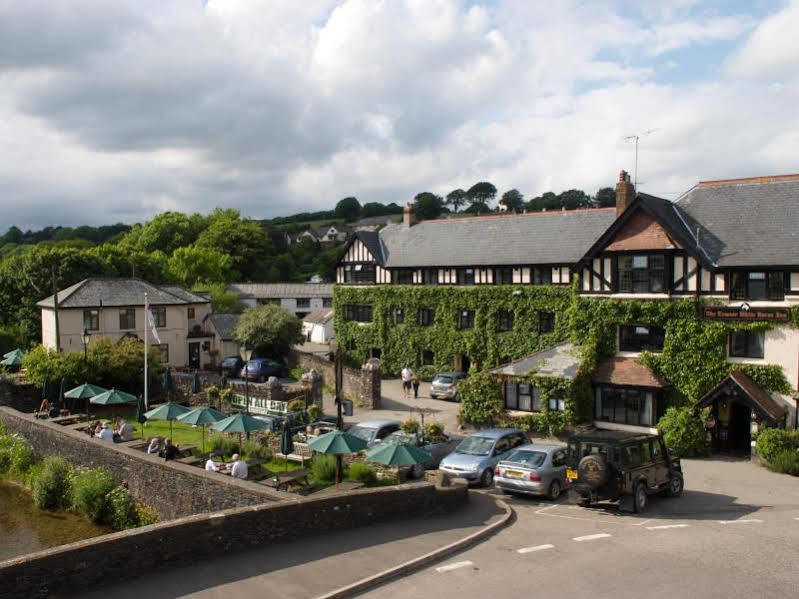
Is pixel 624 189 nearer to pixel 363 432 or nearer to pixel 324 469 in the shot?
pixel 363 432

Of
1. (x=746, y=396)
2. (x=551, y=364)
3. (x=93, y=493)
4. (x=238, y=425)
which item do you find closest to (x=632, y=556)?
(x=238, y=425)

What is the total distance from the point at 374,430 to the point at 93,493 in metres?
8.68

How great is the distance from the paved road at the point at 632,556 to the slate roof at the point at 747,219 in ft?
32.8

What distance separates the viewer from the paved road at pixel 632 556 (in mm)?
10898

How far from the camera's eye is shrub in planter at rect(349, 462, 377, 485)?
19094mm

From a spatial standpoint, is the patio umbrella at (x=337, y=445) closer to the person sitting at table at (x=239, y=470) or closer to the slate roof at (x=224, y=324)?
the person sitting at table at (x=239, y=470)

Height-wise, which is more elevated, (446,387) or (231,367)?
(231,367)

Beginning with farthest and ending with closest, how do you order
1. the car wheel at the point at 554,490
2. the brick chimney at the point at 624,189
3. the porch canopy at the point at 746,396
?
the brick chimney at the point at 624,189 < the porch canopy at the point at 746,396 < the car wheel at the point at 554,490

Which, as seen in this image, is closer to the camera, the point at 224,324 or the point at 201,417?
the point at 201,417

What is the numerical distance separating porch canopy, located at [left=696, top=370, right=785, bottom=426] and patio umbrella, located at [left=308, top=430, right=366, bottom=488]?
13563 mm

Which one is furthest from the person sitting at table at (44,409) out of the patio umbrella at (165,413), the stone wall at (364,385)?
the stone wall at (364,385)

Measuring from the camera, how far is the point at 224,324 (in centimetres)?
4778

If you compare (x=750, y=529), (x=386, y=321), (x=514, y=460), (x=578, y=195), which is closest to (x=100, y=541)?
(x=514, y=460)

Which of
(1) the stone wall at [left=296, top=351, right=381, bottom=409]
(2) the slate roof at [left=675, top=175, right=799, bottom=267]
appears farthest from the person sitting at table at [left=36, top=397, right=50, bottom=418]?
(2) the slate roof at [left=675, top=175, right=799, bottom=267]
